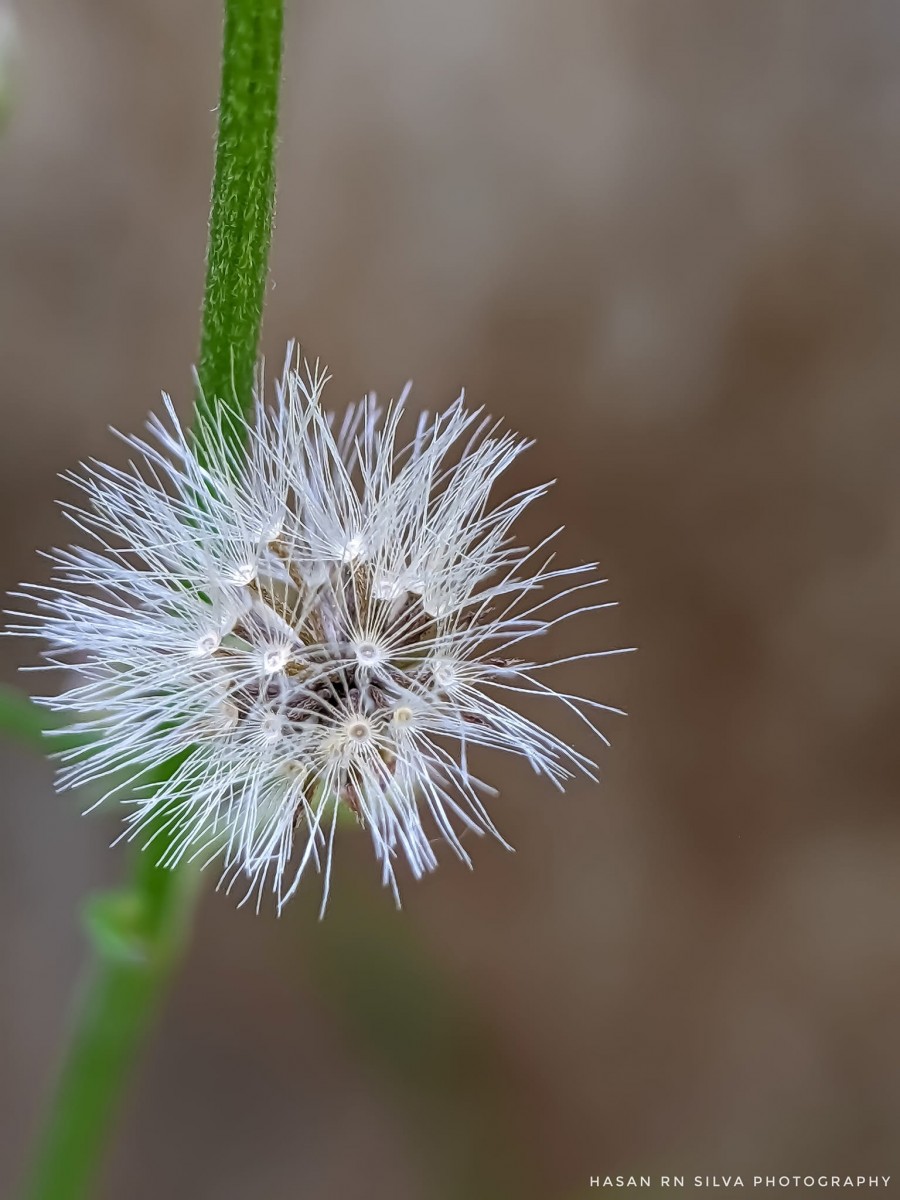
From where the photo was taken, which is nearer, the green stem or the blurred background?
the green stem

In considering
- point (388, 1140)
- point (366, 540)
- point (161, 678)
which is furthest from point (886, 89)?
point (388, 1140)

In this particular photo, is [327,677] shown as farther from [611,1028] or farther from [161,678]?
[611,1028]

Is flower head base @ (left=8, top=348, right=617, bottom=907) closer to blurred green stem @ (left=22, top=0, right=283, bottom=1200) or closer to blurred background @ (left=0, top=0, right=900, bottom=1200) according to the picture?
blurred green stem @ (left=22, top=0, right=283, bottom=1200)

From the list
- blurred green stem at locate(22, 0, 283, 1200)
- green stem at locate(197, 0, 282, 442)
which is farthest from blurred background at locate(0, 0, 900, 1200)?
green stem at locate(197, 0, 282, 442)

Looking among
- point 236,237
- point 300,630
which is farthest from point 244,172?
point 300,630

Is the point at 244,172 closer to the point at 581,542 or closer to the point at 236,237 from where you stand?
the point at 236,237

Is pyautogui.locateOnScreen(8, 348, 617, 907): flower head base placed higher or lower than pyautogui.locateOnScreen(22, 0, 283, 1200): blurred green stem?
lower
